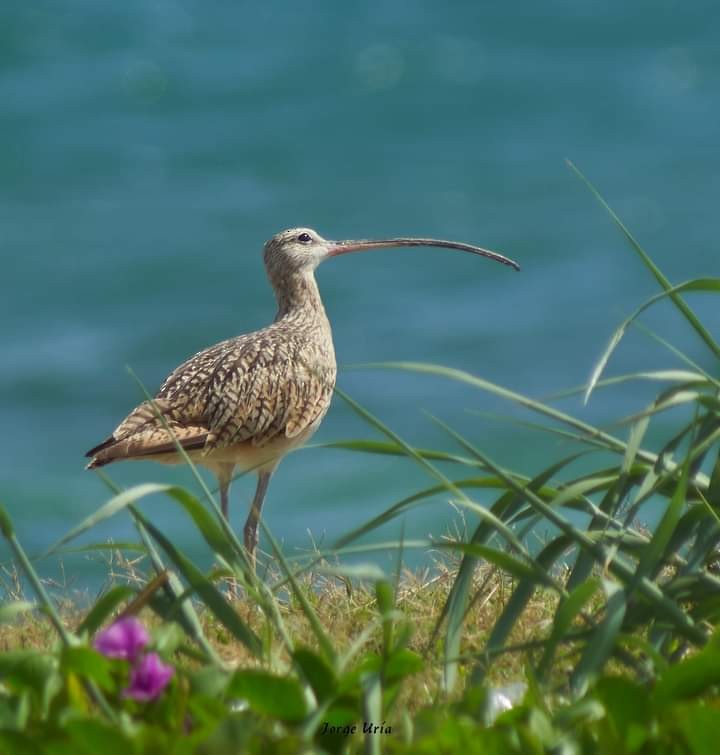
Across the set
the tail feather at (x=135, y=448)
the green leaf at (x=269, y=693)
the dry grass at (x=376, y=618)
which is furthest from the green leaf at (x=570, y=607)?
the tail feather at (x=135, y=448)

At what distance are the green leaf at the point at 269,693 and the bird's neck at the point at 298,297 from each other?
200 inches

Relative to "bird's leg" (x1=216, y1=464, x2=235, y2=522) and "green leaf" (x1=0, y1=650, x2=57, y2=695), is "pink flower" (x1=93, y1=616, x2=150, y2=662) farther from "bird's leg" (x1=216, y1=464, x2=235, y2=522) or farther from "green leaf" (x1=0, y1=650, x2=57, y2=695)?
"bird's leg" (x1=216, y1=464, x2=235, y2=522)

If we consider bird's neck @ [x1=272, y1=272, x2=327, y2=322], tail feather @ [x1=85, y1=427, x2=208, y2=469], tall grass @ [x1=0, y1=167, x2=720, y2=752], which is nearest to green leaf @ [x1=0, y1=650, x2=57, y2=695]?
tall grass @ [x1=0, y1=167, x2=720, y2=752]

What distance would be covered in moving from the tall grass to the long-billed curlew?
2.64 metres

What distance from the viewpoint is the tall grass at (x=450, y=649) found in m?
2.86

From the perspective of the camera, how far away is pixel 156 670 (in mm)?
3000

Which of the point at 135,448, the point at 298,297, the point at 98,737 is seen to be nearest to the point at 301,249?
the point at 298,297

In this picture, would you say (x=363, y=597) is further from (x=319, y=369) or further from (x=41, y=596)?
(x=319, y=369)

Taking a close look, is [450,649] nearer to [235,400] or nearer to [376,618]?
[376,618]

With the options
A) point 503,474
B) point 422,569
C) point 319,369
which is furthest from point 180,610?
point 319,369

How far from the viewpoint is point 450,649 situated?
3.51m

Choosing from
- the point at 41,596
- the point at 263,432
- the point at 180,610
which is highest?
the point at 41,596

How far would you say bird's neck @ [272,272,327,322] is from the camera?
314 inches

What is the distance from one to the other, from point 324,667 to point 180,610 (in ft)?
1.86
